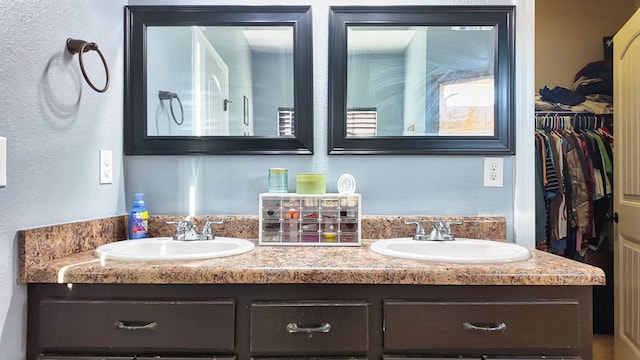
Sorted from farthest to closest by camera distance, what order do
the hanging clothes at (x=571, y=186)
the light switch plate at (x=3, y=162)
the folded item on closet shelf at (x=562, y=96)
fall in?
1. the folded item on closet shelf at (x=562, y=96)
2. the hanging clothes at (x=571, y=186)
3. the light switch plate at (x=3, y=162)

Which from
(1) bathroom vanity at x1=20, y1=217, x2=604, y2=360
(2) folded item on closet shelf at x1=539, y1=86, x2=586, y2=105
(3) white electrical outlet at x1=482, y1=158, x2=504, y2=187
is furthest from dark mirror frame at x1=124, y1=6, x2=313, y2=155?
(2) folded item on closet shelf at x1=539, y1=86, x2=586, y2=105

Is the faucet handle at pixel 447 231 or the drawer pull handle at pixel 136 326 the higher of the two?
the faucet handle at pixel 447 231

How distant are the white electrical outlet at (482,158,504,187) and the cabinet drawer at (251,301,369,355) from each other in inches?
32.2

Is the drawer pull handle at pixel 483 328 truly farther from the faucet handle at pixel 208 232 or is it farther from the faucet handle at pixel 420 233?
the faucet handle at pixel 208 232

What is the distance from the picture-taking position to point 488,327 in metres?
0.88

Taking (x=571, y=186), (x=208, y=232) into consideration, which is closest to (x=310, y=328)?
(x=208, y=232)

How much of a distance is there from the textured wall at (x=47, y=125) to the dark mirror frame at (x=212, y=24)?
3.3 inches

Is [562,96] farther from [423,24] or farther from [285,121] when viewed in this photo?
[285,121]

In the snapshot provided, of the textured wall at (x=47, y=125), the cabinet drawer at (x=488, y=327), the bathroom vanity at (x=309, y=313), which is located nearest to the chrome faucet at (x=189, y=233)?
the textured wall at (x=47, y=125)

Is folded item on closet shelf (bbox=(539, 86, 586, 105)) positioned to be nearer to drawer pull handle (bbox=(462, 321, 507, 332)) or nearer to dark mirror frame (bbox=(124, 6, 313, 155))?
dark mirror frame (bbox=(124, 6, 313, 155))

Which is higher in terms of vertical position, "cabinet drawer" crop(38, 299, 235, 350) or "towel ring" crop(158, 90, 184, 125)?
"towel ring" crop(158, 90, 184, 125)

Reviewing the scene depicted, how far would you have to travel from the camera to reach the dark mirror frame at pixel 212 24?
139cm

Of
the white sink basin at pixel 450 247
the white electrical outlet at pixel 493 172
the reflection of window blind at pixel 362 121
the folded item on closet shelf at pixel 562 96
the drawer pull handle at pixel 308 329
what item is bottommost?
the drawer pull handle at pixel 308 329

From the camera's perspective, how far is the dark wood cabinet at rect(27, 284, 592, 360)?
2.87 feet
